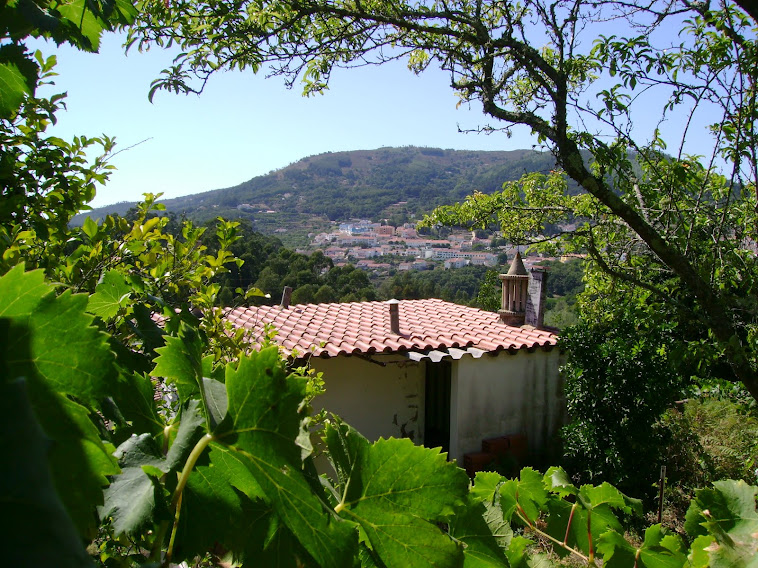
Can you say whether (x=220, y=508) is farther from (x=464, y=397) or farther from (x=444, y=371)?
(x=444, y=371)

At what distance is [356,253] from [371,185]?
2894 centimetres

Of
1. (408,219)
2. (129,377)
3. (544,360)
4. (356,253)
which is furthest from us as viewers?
(408,219)

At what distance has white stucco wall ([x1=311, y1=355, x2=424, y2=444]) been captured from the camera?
879 cm

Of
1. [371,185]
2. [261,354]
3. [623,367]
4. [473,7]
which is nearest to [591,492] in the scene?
[261,354]

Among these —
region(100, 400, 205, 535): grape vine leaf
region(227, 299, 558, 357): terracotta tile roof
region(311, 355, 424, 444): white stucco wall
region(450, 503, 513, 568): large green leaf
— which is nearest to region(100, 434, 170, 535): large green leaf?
region(100, 400, 205, 535): grape vine leaf

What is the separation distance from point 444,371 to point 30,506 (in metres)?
10.4

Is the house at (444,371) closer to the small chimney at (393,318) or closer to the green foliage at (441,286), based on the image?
the small chimney at (393,318)

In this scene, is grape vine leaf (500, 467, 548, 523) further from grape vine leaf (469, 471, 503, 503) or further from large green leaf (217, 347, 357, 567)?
large green leaf (217, 347, 357, 567)

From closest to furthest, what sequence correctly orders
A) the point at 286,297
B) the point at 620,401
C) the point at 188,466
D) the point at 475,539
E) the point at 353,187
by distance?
the point at 188,466, the point at 475,539, the point at 620,401, the point at 286,297, the point at 353,187

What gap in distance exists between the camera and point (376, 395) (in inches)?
364

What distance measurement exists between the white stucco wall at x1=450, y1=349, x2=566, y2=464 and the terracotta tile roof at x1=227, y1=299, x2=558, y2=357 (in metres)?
0.36

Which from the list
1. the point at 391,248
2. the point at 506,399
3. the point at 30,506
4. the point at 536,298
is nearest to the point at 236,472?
the point at 30,506

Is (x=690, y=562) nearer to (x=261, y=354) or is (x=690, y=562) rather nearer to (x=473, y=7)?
(x=261, y=354)

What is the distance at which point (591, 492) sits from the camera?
43.8 inches
